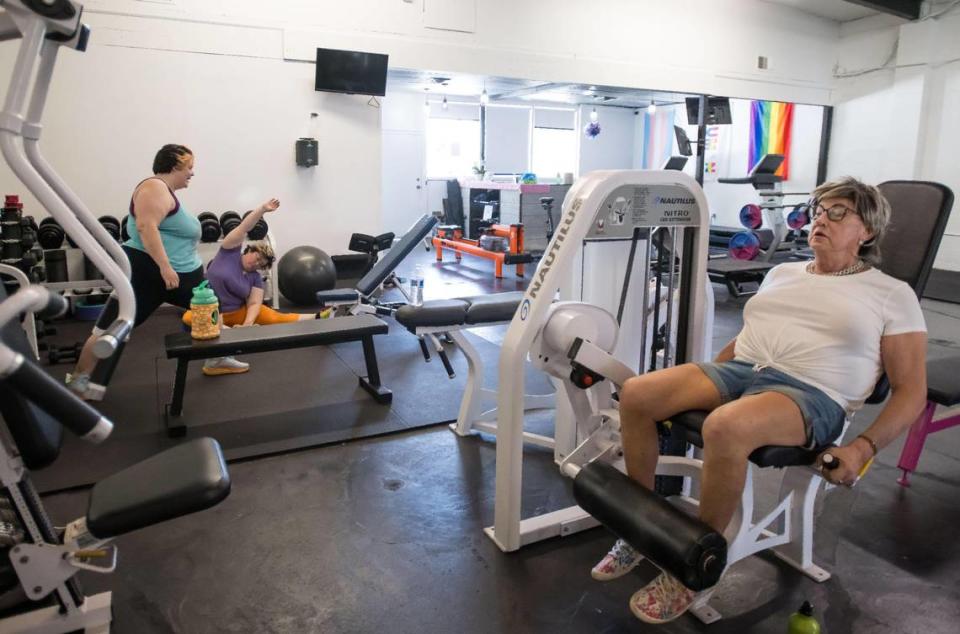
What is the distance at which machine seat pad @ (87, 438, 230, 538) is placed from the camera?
124 cm

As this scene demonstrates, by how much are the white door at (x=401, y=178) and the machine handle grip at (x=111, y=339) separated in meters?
8.48

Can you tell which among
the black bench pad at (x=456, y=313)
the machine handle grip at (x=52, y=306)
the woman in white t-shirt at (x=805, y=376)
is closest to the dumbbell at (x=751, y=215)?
the black bench pad at (x=456, y=313)

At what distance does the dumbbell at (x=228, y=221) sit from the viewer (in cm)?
529

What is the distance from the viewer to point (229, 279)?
3.53 meters

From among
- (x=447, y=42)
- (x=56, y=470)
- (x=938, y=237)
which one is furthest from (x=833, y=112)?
(x=56, y=470)

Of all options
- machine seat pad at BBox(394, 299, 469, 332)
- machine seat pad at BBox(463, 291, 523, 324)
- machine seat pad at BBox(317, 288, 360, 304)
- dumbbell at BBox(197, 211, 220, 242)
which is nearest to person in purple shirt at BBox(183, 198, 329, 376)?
machine seat pad at BBox(317, 288, 360, 304)

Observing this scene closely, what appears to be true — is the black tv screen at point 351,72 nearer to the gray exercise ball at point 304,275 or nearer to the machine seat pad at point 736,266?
the gray exercise ball at point 304,275

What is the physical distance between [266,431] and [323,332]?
48cm

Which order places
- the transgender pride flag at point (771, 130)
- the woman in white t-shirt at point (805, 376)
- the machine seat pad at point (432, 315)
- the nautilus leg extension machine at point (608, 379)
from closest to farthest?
1. the woman in white t-shirt at point (805, 376)
2. the nautilus leg extension machine at point (608, 379)
3. the machine seat pad at point (432, 315)
4. the transgender pride flag at point (771, 130)

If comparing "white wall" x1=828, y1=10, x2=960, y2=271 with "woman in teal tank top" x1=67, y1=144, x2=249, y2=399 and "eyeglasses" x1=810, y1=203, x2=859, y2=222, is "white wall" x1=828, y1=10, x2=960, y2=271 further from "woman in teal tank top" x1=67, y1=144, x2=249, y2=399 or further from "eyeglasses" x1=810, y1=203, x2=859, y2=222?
"woman in teal tank top" x1=67, y1=144, x2=249, y2=399

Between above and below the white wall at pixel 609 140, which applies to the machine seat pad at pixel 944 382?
below

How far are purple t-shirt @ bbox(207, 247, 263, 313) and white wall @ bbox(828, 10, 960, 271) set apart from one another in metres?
7.41

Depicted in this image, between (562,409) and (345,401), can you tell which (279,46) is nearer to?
(345,401)

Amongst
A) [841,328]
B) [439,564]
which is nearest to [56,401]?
[439,564]
